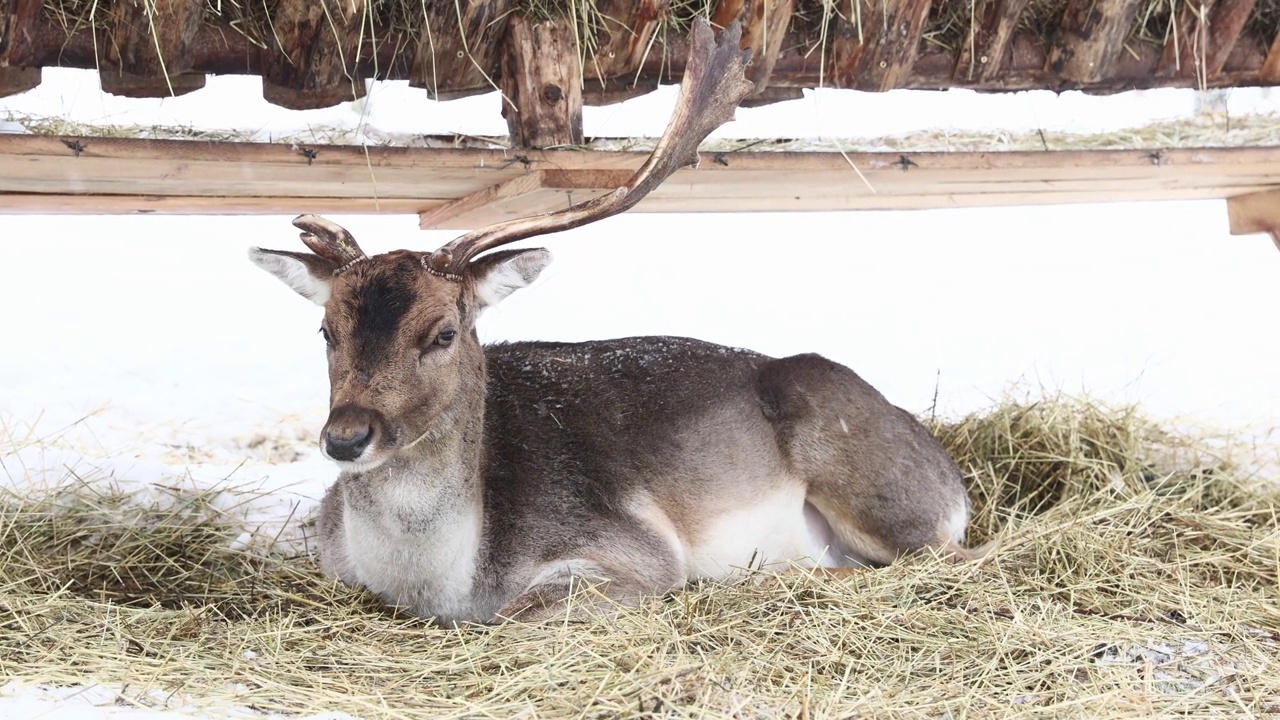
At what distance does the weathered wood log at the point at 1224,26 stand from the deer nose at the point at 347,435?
15.9 ft

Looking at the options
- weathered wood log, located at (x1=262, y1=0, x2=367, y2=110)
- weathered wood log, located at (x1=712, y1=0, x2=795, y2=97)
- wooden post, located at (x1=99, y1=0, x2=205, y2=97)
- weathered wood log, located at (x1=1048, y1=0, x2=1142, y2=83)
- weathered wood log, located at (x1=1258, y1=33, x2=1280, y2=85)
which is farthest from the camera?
weathered wood log, located at (x1=1258, y1=33, x2=1280, y2=85)

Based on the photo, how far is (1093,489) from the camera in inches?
292

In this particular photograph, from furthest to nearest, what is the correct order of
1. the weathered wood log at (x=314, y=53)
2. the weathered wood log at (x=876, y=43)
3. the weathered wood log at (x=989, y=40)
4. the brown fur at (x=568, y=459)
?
the weathered wood log at (x=989, y=40), the weathered wood log at (x=876, y=43), the weathered wood log at (x=314, y=53), the brown fur at (x=568, y=459)

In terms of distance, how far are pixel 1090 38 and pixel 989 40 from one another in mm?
553

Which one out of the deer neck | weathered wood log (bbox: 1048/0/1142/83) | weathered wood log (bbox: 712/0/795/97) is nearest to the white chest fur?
the deer neck

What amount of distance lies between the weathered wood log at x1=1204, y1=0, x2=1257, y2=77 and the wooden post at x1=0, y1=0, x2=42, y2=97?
5.67 metres

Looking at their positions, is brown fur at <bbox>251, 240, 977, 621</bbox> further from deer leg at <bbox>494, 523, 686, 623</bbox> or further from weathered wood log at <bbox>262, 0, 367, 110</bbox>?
weathered wood log at <bbox>262, 0, 367, 110</bbox>

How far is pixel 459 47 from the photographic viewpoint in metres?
6.03

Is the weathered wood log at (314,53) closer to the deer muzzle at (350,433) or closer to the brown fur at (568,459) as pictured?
the brown fur at (568,459)

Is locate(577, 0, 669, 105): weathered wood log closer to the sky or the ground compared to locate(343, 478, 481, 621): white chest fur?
closer to the sky

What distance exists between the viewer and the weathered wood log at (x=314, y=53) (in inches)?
224

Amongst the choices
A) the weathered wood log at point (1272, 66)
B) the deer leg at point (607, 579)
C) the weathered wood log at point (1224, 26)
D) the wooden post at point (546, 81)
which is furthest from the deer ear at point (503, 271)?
the weathered wood log at point (1272, 66)

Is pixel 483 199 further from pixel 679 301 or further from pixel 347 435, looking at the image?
pixel 679 301

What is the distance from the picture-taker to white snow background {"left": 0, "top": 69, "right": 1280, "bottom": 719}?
8086 mm
